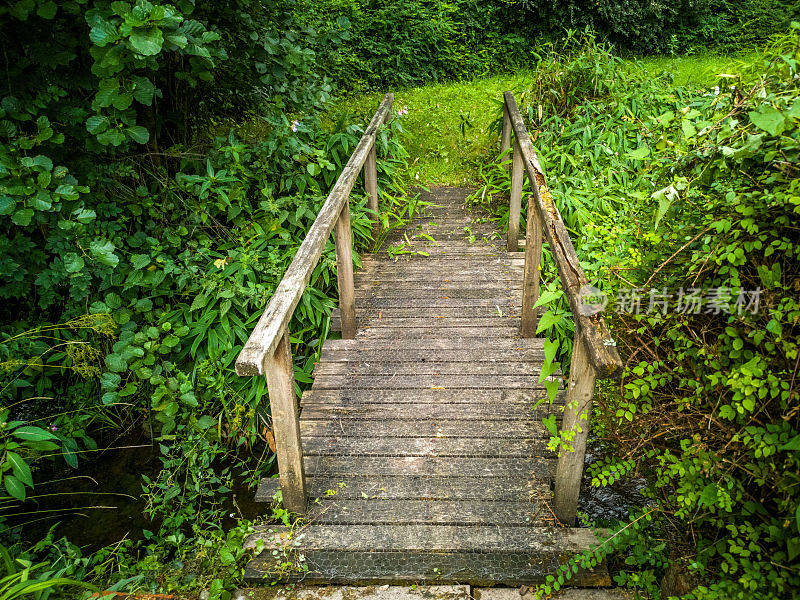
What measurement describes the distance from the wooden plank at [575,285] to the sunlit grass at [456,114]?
137 inches

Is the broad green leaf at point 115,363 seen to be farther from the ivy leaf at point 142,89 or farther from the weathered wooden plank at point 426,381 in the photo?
the ivy leaf at point 142,89

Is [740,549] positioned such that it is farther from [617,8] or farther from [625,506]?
[617,8]

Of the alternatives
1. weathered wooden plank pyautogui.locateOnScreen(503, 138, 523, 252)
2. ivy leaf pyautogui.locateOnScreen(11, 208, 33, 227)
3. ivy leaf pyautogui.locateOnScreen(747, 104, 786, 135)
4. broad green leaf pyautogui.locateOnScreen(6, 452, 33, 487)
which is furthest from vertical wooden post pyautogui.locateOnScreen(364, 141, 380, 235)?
ivy leaf pyautogui.locateOnScreen(747, 104, 786, 135)

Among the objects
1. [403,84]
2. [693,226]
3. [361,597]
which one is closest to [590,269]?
[693,226]

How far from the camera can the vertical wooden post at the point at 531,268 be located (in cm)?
348

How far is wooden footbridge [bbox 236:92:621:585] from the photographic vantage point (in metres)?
2.33

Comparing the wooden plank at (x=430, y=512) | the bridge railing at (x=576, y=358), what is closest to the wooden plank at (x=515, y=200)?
the bridge railing at (x=576, y=358)

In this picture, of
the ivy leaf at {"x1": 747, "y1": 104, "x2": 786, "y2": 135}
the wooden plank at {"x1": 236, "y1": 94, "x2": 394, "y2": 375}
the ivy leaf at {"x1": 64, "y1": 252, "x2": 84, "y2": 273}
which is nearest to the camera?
the ivy leaf at {"x1": 747, "y1": 104, "x2": 786, "y2": 135}

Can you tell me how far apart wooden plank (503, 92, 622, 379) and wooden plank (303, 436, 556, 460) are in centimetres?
95

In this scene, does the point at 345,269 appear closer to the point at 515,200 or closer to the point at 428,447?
the point at 428,447

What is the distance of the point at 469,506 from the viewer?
2.61 meters

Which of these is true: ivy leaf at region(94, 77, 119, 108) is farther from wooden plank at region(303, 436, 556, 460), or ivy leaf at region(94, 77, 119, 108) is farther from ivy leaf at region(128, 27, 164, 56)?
wooden plank at region(303, 436, 556, 460)

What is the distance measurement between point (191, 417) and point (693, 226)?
3.41m

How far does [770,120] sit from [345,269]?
2.62 m
